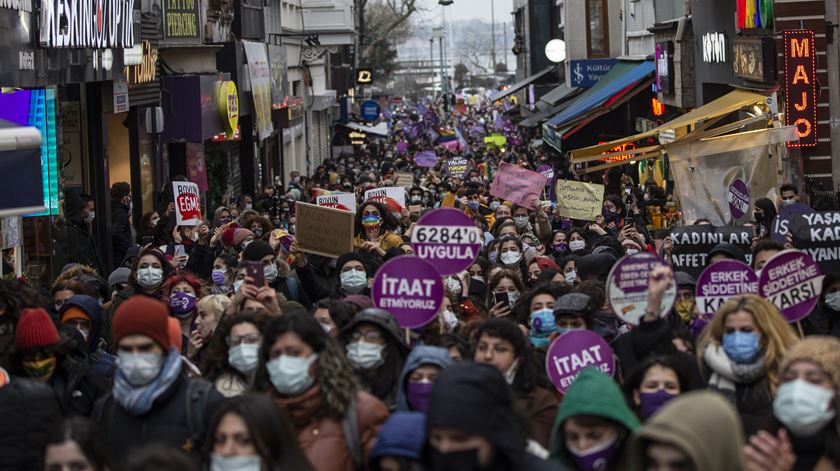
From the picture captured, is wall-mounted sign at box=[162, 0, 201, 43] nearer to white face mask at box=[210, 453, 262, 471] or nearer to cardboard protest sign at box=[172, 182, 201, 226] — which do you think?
cardboard protest sign at box=[172, 182, 201, 226]

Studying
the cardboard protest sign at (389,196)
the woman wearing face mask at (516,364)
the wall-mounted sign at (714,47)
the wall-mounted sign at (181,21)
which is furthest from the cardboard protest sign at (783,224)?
the wall-mounted sign at (181,21)

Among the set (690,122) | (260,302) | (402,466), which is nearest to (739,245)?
(260,302)

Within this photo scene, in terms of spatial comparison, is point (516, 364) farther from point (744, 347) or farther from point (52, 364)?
point (52, 364)

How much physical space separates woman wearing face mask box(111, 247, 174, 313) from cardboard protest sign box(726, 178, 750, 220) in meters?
6.83

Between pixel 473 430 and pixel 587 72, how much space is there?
34.9 metres

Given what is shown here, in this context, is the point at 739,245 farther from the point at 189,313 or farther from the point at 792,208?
the point at 189,313

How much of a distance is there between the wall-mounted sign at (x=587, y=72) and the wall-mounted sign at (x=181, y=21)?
14938 mm

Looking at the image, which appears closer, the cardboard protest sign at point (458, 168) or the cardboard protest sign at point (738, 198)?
the cardboard protest sign at point (738, 198)

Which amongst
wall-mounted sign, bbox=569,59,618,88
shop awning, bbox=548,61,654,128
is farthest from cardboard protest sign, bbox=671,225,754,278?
wall-mounted sign, bbox=569,59,618,88

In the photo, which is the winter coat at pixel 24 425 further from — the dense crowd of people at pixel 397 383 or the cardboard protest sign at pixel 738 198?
the cardboard protest sign at pixel 738 198

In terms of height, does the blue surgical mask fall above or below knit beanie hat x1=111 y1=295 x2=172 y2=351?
below

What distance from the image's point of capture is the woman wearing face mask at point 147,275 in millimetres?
11016

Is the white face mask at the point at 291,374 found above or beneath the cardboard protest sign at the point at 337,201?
beneath

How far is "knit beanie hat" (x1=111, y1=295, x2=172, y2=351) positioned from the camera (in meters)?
6.34
